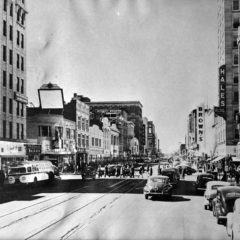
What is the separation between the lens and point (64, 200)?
23.9 metres

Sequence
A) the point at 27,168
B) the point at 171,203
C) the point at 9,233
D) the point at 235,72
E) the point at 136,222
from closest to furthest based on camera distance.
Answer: the point at 9,233 < the point at 136,222 < the point at 171,203 < the point at 27,168 < the point at 235,72

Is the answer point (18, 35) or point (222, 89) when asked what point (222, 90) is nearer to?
point (222, 89)

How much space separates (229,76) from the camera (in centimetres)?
A: 5409

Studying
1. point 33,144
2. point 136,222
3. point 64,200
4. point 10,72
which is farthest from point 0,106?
point 136,222

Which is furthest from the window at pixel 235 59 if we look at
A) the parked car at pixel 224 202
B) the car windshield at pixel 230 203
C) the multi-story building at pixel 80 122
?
the car windshield at pixel 230 203

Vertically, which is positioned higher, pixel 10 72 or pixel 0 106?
pixel 10 72

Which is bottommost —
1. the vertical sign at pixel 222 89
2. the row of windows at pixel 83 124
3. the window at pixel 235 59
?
the row of windows at pixel 83 124

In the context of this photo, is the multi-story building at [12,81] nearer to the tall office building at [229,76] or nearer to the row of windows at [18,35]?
the row of windows at [18,35]

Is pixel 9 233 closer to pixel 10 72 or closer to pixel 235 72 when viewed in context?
pixel 10 72

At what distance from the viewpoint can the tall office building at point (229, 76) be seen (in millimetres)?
51938

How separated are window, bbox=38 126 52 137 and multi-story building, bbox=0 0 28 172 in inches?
296

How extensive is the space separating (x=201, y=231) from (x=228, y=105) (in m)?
42.6

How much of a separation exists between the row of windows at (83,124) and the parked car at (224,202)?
58169 mm

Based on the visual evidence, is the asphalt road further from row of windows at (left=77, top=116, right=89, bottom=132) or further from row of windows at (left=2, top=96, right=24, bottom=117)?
row of windows at (left=77, top=116, right=89, bottom=132)
